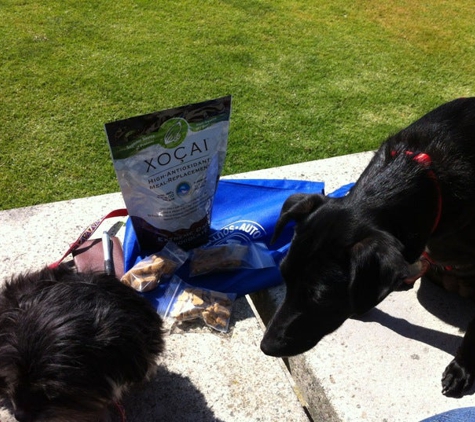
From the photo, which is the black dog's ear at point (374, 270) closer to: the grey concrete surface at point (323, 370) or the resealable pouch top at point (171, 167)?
the grey concrete surface at point (323, 370)

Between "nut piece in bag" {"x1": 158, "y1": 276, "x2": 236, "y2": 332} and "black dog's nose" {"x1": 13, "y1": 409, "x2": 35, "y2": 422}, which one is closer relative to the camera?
"black dog's nose" {"x1": 13, "y1": 409, "x2": 35, "y2": 422}

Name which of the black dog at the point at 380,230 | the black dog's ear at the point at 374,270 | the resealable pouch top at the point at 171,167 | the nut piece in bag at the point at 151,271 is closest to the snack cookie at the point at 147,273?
the nut piece in bag at the point at 151,271

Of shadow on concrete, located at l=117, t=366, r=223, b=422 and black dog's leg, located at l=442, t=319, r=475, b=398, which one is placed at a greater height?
black dog's leg, located at l=442, t=319, r=475, b=398

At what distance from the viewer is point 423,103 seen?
5289mm

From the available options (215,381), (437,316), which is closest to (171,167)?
(215,381)

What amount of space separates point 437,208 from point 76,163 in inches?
120

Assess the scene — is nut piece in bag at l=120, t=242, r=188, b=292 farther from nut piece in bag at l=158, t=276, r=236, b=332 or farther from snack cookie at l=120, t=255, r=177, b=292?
nut piece in bag at l=158, t=276, r=236, b=332

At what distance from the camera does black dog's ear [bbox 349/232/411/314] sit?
77.0 inches

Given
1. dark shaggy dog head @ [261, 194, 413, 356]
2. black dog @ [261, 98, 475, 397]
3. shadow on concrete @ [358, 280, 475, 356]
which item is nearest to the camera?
dark shaggy dog head @ [261, 194, 413, 356]

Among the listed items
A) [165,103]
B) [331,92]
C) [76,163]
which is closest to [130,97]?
[165,103]

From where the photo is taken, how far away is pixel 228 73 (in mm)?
5535

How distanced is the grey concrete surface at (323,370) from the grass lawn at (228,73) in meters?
1.66

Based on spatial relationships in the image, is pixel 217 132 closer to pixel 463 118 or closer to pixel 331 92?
pixel 463 118

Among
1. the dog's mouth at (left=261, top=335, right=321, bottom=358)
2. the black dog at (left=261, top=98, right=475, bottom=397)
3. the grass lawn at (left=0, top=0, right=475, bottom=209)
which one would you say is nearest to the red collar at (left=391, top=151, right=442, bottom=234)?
the black dog at (left=261, top=98, right=475, bottom=397)
